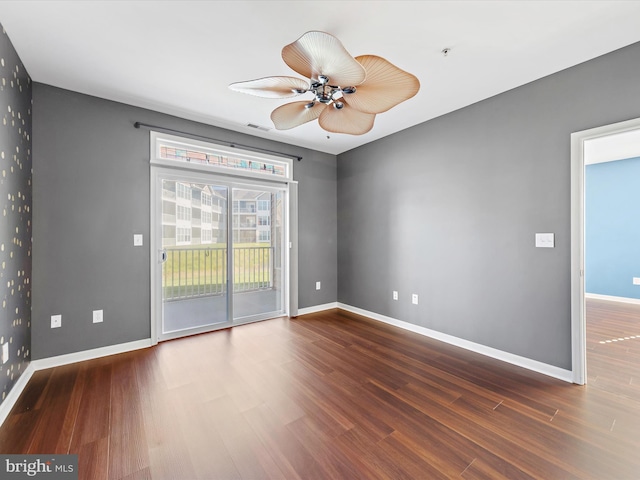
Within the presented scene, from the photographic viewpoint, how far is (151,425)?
181 cm

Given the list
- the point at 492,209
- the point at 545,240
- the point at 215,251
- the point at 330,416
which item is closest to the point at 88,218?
the point at 215,251

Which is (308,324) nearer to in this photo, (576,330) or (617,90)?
(576,330)

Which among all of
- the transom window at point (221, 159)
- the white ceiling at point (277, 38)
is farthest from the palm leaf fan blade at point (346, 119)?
the transom window at point (221, 159)

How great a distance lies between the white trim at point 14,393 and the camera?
1.86m

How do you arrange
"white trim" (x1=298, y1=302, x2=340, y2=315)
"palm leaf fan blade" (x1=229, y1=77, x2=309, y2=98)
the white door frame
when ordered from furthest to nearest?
"white trim" (x1=298, y1=302, x2=340, y2=315), the white door frame, "palm leaf fan blade" (x1=229, y1=77, x2=309, y2=98)

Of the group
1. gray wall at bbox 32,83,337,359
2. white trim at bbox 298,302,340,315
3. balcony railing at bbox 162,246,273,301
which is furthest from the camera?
white trim at bbox 298,302,340,315

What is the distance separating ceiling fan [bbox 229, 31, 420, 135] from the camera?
4.74ft

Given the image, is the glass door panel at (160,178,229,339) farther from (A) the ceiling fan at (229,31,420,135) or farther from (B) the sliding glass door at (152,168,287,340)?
(A) the ceiling fan at (229,31,420,135)

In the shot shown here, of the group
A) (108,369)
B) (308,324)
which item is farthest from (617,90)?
(108,369)

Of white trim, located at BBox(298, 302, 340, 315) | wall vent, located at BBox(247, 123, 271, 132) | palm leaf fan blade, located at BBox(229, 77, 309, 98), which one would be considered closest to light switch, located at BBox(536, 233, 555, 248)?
palm leaf fan blade, located at BBox(229, 77, 309, 98)

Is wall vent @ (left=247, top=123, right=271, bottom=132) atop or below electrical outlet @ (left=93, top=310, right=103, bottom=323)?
atop

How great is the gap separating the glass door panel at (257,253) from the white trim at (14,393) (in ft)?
6.55

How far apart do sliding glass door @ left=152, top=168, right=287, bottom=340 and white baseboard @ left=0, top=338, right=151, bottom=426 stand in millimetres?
314

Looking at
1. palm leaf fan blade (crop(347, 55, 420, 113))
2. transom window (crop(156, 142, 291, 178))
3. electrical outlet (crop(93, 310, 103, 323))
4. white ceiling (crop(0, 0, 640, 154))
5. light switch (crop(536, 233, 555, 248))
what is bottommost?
electrical outlet (crop(93, 310, 103, 323))
